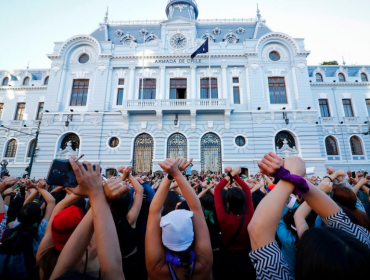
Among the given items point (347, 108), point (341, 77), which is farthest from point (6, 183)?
point (341, 77)

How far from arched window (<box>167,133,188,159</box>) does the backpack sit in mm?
13331

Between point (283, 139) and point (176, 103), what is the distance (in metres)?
9.51

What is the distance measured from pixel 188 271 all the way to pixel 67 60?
21.6 meters

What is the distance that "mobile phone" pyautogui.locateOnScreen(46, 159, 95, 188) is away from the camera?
54.0 inches

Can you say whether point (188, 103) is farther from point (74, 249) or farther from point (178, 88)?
point (74, 249)

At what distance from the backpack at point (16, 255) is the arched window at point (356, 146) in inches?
957

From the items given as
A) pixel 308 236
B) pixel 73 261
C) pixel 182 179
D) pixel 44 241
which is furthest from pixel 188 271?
pixel 44 241

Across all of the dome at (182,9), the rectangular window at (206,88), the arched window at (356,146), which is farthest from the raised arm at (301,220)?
the dome at (182,9)

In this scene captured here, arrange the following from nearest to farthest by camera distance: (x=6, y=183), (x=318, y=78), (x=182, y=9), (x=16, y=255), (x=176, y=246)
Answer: (x=176, y=246) → (x=16, y=255) → (x=6, y=183) → (x=182, y=9) → (x=318, y=78)

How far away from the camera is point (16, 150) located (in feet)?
63.1

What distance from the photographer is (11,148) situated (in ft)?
64.2

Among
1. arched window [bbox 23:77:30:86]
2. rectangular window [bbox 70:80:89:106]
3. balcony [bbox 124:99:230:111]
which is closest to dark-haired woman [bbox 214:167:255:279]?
balcony [bbox 124:99:230:111]

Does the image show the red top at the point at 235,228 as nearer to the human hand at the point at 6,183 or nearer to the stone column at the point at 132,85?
the human hand at the point at 6,183

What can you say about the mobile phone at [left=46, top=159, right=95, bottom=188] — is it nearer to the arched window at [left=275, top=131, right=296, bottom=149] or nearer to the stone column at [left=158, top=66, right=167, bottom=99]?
the stone column at [left=158, top=66, right=167, bottom=99]
